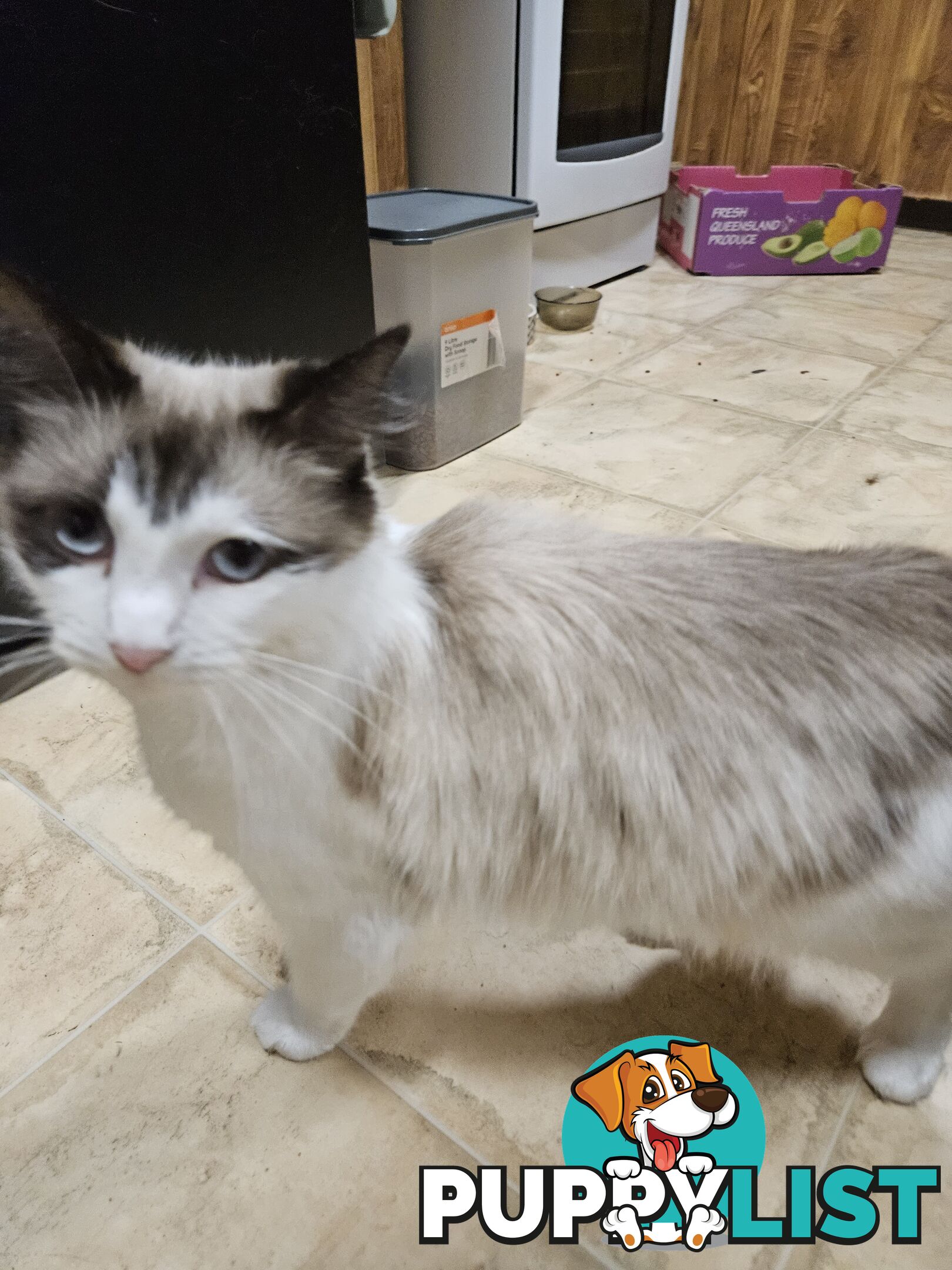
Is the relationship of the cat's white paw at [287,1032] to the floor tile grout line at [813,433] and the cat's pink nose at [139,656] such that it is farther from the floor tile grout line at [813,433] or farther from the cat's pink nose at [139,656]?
the floor tile grout line at [813,433]

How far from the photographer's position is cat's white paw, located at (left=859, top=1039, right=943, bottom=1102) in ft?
2.75

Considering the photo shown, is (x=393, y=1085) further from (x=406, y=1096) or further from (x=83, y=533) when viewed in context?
(x=83, y=533)

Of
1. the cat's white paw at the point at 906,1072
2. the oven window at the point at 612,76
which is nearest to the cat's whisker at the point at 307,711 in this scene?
the cat's white paw at the point at 906,1072

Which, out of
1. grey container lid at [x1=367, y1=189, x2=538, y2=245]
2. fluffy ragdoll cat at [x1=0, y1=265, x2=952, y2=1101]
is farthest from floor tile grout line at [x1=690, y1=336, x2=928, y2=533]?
fluffy ragdoll cat at [x1=0, y1=265, x2=952, y2=1101]

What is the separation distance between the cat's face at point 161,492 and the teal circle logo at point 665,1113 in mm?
595

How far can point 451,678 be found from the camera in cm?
66

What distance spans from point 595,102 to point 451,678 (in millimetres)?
2551

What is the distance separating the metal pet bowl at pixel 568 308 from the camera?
247 centimetres

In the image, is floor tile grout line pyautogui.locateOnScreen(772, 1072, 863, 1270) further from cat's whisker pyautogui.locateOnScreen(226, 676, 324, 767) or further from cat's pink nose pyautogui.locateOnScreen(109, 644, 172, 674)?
cat's pink nose pyautogui.locateOnScreen(109, 644, 172, 674)

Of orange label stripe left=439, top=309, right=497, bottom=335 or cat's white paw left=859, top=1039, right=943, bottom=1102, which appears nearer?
cat's white paw left=859, top=1039, right=943, bottom=1102

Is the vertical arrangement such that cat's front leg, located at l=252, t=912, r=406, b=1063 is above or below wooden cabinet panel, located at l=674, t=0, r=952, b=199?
below

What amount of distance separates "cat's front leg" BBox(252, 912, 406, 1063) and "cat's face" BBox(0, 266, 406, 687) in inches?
12.3

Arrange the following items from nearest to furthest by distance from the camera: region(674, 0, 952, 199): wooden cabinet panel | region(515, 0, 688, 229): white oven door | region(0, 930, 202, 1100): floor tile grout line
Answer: region(0, 930, 202, 1100): floor tile grout line → region(515, 0, 688, 229): white oven door → region(674, 0, 952, 199): wooden cabinet panel

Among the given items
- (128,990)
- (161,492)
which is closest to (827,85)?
(161,492)
